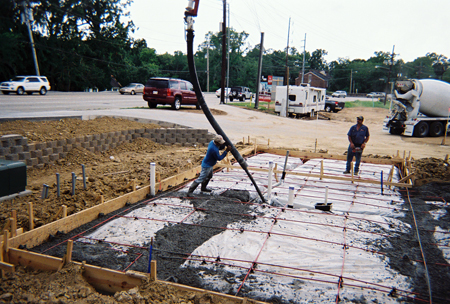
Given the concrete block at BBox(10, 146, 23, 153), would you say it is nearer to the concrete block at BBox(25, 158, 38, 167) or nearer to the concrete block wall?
the concrete block wall

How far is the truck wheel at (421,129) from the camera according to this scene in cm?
1712

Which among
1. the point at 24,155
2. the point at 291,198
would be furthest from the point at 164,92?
the point at 291,198

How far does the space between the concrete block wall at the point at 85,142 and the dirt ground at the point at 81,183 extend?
22 centimetres

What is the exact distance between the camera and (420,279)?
4.05m

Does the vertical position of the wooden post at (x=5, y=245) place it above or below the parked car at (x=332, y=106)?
below

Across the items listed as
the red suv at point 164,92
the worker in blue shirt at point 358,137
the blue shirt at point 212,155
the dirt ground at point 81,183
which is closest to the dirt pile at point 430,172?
the dirt ground at point 81,183

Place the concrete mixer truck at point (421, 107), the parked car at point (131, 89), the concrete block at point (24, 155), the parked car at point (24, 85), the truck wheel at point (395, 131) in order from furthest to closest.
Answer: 1. the parked car at point (131, 89)
2. the parked car at point (24, 85)
3. the truck wheel at point (395, 131)
4. the concrete mixer truck at point (421, 107)
5. the concrete block at point (24, 155)

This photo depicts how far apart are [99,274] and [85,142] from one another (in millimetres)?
7145

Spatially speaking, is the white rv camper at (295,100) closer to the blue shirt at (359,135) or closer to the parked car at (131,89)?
the blue shirt at (359,135)

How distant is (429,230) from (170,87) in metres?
15.1

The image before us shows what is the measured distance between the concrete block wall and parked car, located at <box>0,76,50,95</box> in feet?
47.5

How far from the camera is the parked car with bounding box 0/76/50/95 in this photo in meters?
21.5

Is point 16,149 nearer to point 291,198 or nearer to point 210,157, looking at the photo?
point 210,157

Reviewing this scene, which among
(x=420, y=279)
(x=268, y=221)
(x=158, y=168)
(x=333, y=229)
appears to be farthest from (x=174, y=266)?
(x=158, y=168)
